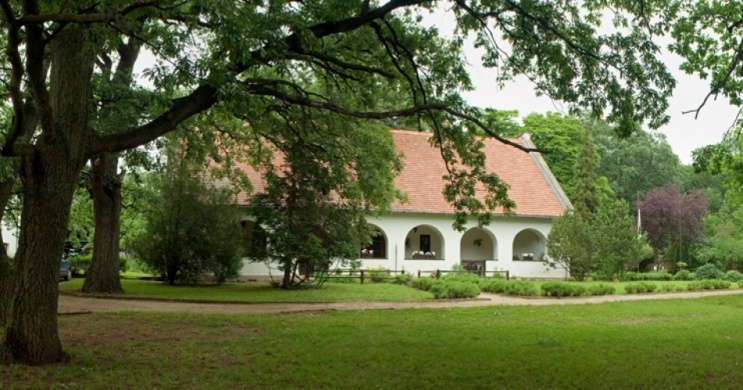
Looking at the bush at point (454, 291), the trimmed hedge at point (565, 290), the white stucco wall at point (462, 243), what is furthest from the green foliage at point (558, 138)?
the bush at point (454, 291)

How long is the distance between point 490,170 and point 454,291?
1621 centimetres

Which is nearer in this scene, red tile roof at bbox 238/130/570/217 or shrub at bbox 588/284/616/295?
shrub at bbox 588/284/616/295

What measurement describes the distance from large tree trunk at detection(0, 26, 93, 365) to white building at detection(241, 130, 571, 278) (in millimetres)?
20659

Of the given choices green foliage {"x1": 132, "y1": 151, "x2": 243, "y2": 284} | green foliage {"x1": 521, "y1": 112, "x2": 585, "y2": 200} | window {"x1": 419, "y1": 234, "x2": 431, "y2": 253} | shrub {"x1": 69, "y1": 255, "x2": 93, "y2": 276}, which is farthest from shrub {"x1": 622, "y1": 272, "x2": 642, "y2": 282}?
shrub {"x1": 69, "y1": 255, "x2": 93, "y2": 276}

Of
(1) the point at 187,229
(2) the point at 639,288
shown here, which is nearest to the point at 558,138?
(2) the point at 639,288

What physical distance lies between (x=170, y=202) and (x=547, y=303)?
13.2 meters

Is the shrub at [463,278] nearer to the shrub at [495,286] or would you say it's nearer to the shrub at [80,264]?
the shrub at [495,286]

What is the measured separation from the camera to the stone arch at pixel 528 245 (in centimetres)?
3488

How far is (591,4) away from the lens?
11398 mm

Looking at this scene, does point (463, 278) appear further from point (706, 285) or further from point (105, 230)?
point (105, 230)

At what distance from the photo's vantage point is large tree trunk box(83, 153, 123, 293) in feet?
66.1

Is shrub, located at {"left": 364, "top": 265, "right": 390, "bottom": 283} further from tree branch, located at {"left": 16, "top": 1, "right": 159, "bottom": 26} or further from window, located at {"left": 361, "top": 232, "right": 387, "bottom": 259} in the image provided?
tree branch, located at {"left": 16, "top": 1, "right": 159, "bottom": 26}

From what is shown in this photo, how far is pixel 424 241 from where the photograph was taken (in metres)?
34.5

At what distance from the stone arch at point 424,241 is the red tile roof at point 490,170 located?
191 cm
